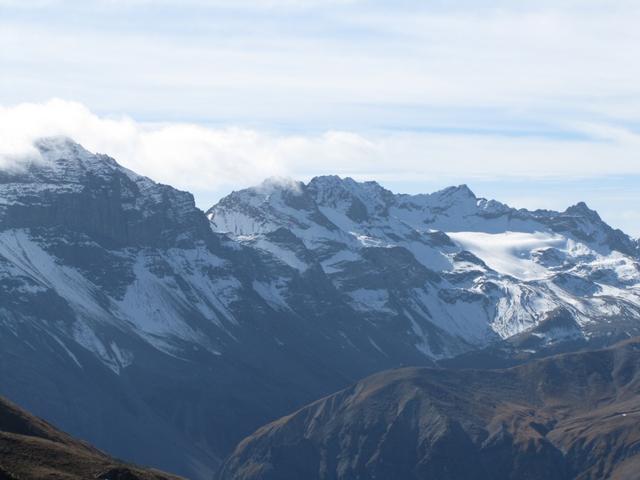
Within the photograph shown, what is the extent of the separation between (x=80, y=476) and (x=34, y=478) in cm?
783

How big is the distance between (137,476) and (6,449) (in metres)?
16.4

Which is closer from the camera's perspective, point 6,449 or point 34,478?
point 34,478

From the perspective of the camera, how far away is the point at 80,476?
19325 cm

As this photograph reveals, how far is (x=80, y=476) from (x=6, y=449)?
38.3ft

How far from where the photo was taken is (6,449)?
199 metres

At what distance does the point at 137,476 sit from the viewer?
650 ft

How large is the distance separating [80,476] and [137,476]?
26.0ft

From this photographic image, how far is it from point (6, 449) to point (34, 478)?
1356cm

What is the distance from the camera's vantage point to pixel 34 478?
186750mm

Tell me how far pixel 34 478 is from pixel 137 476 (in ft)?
51.0
